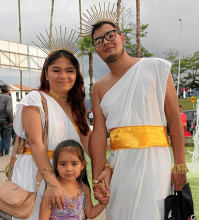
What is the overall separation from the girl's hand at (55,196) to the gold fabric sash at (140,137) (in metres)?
0.52

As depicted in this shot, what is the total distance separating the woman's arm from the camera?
1917 millimetres

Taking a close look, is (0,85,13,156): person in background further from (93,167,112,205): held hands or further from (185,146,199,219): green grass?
(93,167,112,205): held hands

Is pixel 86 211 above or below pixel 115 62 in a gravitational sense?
below

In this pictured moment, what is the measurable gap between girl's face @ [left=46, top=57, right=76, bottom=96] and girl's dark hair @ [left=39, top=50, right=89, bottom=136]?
40mm

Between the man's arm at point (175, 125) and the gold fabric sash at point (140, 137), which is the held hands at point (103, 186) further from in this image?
the man's arm at point (175, 125)

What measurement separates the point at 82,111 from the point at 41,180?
669 millimetres

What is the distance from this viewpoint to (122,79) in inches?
84.8

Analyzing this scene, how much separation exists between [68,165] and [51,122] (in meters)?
0.33

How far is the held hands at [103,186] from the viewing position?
2.07 m

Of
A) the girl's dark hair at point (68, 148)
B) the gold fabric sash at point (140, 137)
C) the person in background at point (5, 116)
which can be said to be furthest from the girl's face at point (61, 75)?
the person in background at point (5, 116)

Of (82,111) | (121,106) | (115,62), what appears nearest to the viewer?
(121,106)

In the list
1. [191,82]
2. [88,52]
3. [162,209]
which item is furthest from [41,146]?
[191,82]

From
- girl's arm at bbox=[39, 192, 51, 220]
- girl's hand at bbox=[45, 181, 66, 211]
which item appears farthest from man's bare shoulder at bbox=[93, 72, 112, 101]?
girl's arm at bbox=[39, 192, 51, 220]

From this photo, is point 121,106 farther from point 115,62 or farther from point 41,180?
point 41,180
